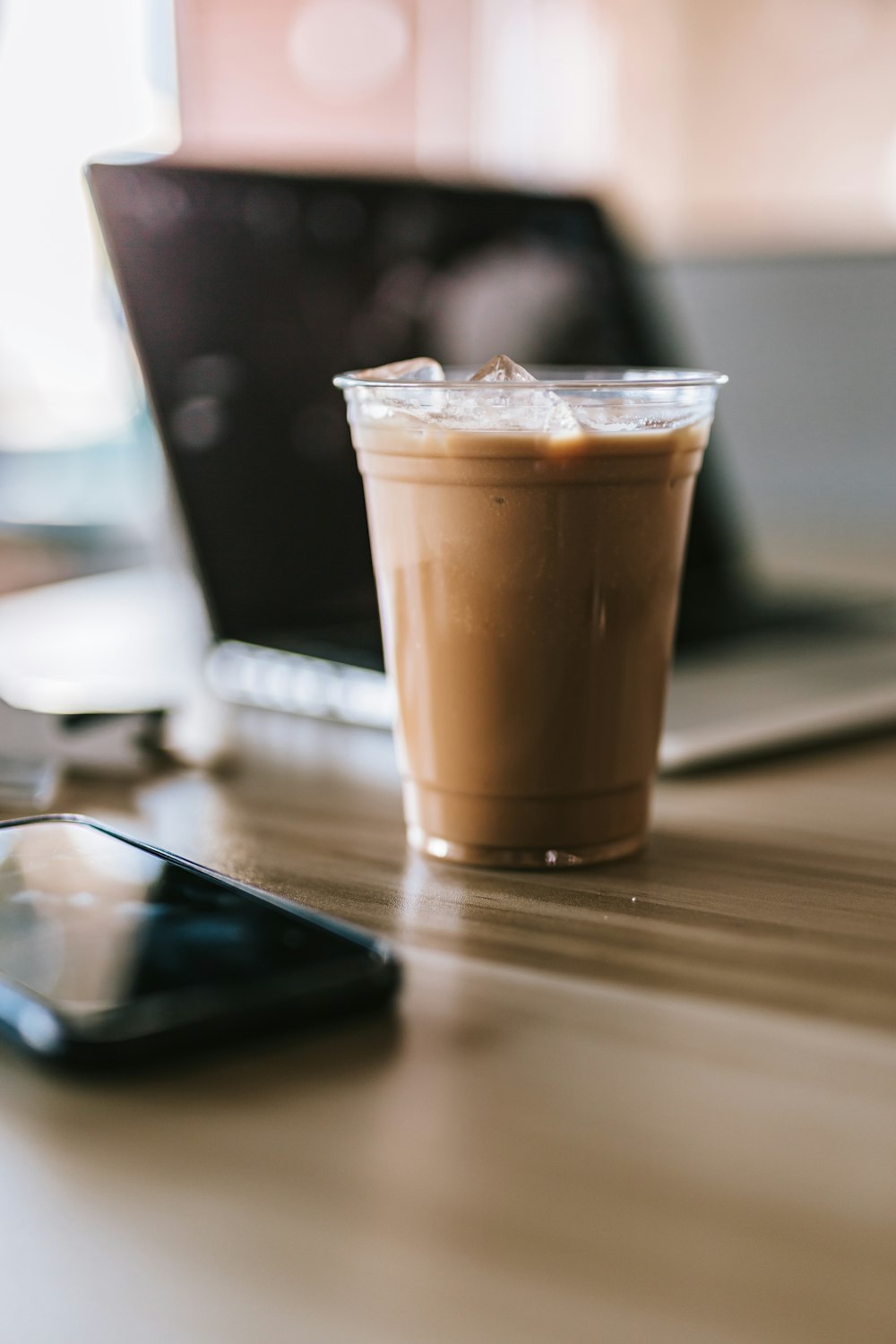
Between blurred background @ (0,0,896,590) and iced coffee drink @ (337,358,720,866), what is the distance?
0.82m

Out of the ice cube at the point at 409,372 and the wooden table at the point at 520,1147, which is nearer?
the wooden table at the point at 520,1147

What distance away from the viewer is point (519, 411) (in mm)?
441

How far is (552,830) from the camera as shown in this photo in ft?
1.55

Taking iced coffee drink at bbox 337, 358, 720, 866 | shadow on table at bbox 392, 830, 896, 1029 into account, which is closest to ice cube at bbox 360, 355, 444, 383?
iced coffee drink at bbox 337, 358, 720, 866

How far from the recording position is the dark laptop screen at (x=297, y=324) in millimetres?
747

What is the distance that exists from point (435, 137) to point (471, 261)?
3.10 meters

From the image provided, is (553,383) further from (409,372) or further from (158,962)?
(158,962)

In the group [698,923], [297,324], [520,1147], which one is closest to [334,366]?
[297,324]

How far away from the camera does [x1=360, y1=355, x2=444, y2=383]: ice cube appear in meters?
0.48

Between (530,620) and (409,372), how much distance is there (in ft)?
0.35

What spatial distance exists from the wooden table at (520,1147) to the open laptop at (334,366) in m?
0.20

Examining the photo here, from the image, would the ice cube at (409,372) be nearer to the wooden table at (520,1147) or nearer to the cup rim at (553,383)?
the cup rim at (553,383)

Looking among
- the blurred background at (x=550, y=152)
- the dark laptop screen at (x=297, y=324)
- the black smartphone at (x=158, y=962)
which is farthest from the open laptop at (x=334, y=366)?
the blurred background at (x=550, y=152)

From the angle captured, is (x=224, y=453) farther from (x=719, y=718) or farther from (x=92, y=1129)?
(x=92, y=1129)
